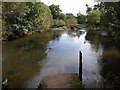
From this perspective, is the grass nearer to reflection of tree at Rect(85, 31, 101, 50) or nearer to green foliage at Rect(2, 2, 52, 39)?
reflection of tree at Rect(85, 31, 101, 50)

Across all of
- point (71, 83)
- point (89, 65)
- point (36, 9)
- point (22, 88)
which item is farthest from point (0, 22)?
point (36, 9)

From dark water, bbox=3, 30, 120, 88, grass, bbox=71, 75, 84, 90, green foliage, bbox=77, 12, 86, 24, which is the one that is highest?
green foliage, bbox=77, 12, 86, 24

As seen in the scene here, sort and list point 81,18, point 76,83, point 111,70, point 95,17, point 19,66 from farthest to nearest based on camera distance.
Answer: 1. point 81,18
2. point 95,17
3. point 19,66
4. point 111,70
5. point 76,83

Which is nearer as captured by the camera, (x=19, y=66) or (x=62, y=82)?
(x=62, y=82)

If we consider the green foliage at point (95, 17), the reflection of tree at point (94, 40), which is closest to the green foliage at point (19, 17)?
the reflection of tree at point (94, 40)

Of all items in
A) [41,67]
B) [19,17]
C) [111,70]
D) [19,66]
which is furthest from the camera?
[19,17]

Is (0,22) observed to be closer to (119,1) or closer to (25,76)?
(25,76)

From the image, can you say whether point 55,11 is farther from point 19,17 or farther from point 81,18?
point 19,17

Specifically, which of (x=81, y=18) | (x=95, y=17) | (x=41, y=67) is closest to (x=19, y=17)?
(x=41, y=67)

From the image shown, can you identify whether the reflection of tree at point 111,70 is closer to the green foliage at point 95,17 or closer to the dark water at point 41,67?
the dark water at point 41,67

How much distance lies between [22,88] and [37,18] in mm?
41724

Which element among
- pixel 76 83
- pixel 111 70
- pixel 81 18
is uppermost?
pixel 81 18

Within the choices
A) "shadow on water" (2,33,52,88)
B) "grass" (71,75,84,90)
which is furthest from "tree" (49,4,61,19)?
"grass" (71,75,84,90)

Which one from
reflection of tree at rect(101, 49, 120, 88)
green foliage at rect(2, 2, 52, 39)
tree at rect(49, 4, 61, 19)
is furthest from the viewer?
tree at rect(49, 4, 61, 19)
